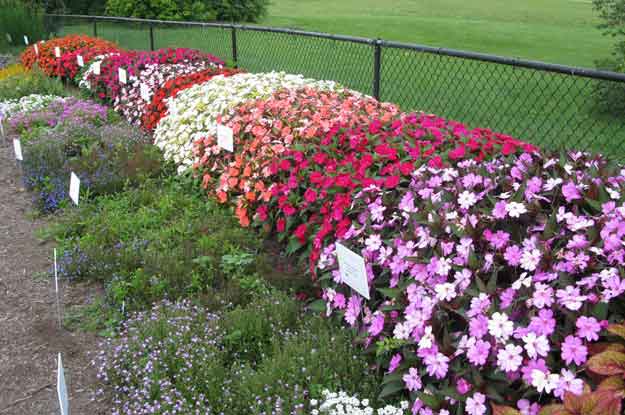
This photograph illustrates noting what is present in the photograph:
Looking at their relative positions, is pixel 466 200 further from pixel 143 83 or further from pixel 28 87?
pixel 28 87

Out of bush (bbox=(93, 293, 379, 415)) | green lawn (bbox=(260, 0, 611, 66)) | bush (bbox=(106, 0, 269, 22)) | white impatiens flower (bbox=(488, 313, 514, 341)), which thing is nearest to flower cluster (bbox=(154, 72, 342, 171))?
bush (bbox=(93, 293, 379, 415))

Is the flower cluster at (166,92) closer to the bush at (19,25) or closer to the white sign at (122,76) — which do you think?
the white sign at (122,76)

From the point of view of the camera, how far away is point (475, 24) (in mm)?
18766

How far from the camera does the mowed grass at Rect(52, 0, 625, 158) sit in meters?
7.34

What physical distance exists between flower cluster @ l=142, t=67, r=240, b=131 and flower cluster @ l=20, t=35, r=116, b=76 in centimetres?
426

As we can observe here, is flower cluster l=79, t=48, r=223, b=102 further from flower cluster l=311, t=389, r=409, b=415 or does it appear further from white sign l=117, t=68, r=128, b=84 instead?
flower cluster l=311, t=389, r=409, b=415

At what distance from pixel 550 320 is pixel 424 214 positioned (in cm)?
86

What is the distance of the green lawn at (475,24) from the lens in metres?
14.3

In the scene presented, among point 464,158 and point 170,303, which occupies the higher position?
point 464,158

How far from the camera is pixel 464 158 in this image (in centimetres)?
349

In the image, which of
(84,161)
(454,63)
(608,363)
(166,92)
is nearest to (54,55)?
(166,92)

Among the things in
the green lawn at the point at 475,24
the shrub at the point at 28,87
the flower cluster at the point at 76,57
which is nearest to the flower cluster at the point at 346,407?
the shrub at the point at 28,87

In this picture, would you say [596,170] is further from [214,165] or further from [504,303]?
[214,165]

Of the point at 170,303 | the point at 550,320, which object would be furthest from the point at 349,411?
the point at 170,303
